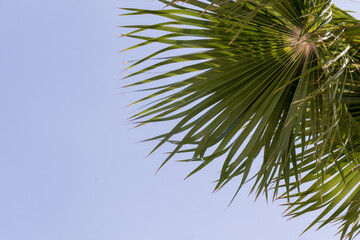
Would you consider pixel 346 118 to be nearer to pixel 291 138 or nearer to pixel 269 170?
pixel 291 138

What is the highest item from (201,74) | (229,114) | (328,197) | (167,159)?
(201,74)

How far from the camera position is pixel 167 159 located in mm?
2408

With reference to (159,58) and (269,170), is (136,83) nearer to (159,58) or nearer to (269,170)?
(159,58)

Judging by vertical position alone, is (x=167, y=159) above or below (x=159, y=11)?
below

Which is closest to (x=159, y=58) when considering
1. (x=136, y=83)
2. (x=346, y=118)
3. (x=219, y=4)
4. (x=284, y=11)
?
(x=136, y=83)

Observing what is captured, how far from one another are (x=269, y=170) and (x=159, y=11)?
0.95 metres

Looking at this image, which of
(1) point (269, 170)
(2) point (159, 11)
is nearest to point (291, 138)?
(1) point (269, 170)

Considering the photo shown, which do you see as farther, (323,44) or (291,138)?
(291,138)

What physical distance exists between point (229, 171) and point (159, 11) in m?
0.88

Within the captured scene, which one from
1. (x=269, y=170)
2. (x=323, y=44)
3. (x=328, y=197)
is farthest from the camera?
(x=328, y=197)

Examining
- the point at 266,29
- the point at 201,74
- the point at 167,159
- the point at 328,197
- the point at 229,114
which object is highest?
the point at 266,29

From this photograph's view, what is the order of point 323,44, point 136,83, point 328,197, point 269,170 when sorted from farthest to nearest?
point 328,197
point 136,83
point 269,170
point 323,44

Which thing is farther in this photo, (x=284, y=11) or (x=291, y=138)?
(x=291, y=138)

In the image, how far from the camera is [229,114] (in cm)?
245
